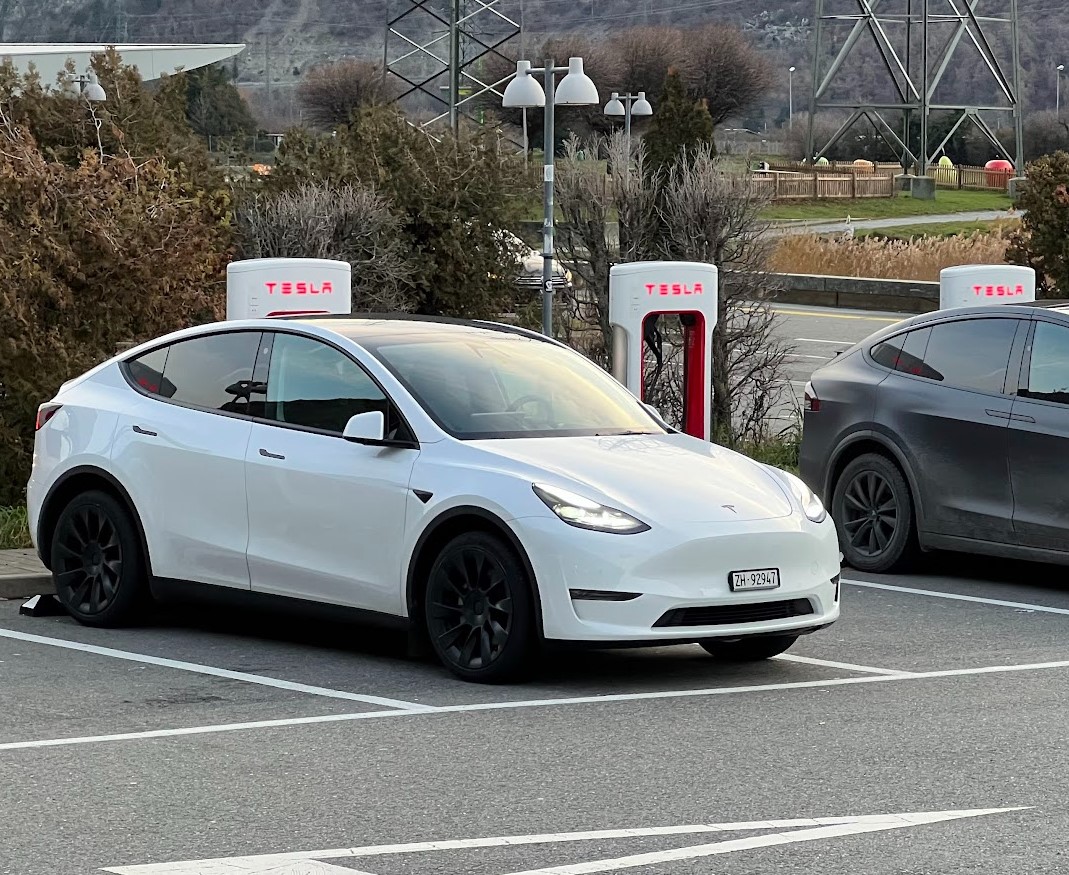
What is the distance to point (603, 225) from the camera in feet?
54.5

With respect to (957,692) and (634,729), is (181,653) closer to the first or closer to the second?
(634,729)

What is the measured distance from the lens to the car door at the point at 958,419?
1089cm

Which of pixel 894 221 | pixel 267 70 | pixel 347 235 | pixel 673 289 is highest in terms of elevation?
pixel 267 70

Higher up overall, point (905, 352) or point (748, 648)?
point (905, 352)

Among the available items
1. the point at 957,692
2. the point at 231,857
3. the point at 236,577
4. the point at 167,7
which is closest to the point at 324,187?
the point at 236,577

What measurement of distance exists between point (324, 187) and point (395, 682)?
9.15 m

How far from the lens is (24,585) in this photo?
10.5m

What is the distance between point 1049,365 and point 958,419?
585 millimetres

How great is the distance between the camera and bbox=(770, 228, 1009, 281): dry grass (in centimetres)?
3438

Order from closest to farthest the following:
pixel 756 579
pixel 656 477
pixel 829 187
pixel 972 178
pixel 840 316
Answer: pixel 756 579, pixel 656 477, pixel 840 316, pixel 829 187, pixel 972 178

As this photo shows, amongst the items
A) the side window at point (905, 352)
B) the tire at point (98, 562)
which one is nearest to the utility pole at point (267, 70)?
the side window at point (905, 352)

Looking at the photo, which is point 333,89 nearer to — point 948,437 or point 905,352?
point 905,352

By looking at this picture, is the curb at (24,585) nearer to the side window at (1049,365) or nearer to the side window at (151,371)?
the side window at (151,371)

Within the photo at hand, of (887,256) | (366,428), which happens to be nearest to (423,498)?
(366,428)
